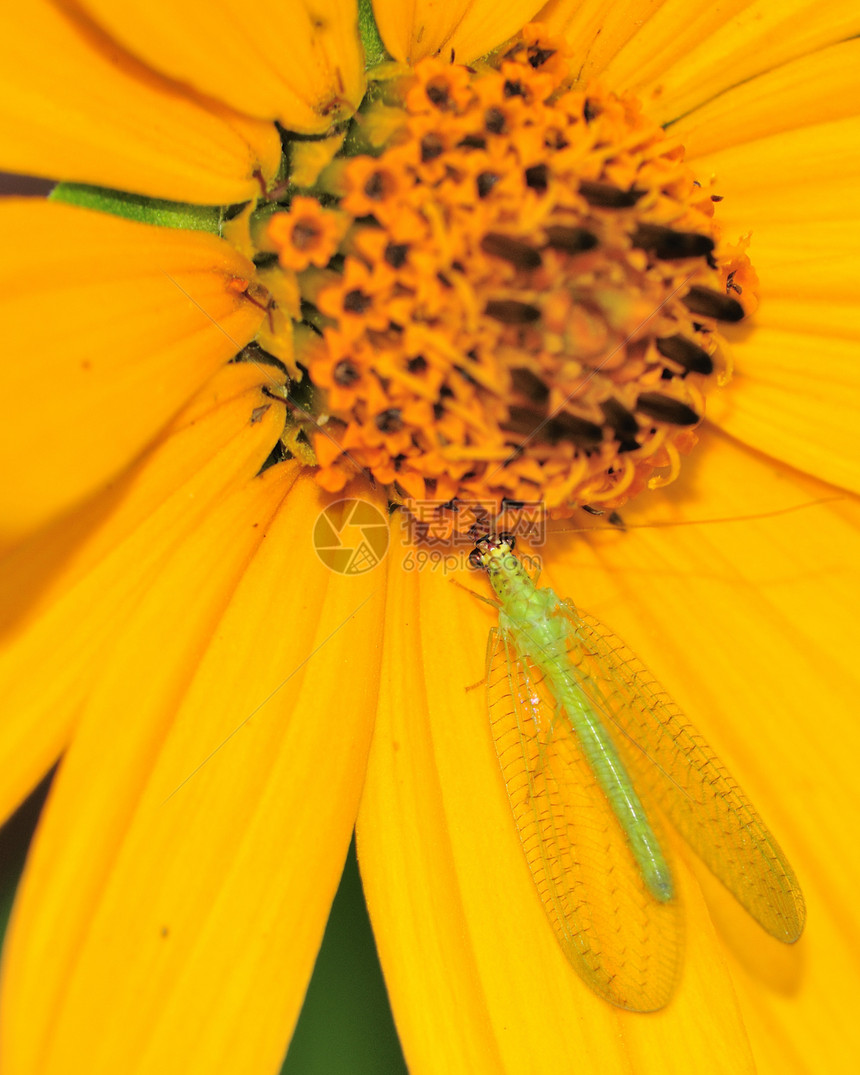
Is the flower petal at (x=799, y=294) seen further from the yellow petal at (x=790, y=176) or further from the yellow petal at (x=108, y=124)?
the yellow petal at (x=108, y=124)

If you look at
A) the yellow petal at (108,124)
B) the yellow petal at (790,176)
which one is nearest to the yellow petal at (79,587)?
the yellow petal at (108,124)

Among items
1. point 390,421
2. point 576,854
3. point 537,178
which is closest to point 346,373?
point 390,421

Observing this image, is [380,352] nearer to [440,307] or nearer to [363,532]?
[440,307]

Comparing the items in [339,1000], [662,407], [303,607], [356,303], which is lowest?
[339,1000]

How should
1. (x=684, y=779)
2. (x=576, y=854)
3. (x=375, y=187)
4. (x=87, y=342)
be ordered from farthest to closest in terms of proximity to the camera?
(x=684, y=779), (x=576, y=854), (x=375, y=187), (x=87, y=342)

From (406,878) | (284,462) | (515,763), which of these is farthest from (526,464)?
(406,878)

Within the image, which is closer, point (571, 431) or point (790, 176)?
point (571, 431)

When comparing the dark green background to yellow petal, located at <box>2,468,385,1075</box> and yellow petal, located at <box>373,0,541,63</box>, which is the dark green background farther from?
yellow petal, located at <box>373,0,541,63</box>

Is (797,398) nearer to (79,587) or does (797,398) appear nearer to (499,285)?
(499,285)

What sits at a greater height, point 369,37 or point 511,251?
point 369,37
